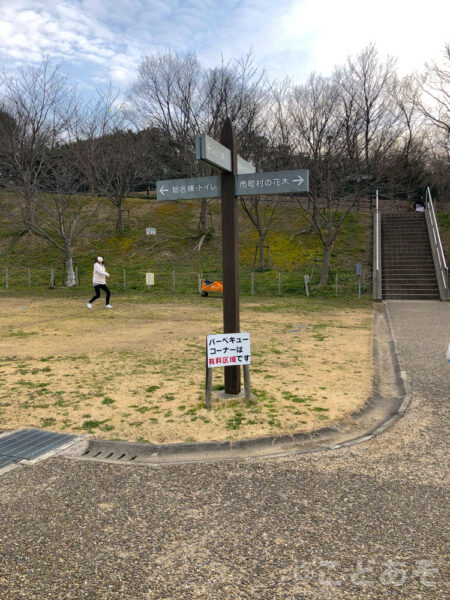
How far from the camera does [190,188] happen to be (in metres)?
5.58

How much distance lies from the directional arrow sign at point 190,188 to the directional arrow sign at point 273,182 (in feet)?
1.04

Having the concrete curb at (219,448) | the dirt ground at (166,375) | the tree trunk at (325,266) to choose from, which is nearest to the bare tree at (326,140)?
the tree trunk at (325,266)

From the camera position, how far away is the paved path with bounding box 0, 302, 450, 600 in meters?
2.43

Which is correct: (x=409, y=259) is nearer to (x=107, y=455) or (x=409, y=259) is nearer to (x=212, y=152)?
(x=212, y=152)

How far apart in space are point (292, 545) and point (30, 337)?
8369mm

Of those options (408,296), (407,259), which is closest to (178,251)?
(407,259)

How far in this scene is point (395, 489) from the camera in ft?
11.2

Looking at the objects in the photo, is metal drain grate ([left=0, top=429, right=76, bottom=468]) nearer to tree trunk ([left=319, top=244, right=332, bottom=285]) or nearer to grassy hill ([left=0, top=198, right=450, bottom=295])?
grassy hill ([left=0, top=198, right=450, bottom=295])

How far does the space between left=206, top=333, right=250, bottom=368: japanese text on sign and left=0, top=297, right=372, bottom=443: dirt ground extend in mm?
541

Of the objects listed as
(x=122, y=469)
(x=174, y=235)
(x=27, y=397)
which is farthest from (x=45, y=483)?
(x=174, y=235)

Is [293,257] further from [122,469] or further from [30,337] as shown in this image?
[122,469]

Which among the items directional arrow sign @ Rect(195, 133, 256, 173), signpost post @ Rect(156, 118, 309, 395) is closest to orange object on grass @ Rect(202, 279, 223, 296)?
signpost post @ Rect(156, 118, 309, 395)

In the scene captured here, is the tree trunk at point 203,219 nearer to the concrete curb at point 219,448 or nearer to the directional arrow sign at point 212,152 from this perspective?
the directional arrow sign at point 212,152

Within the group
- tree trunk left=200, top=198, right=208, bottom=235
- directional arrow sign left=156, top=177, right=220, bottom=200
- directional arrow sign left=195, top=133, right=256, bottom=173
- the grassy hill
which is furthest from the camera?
tree trunk left=200, top=198, right=208, bottom=235
